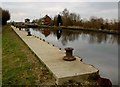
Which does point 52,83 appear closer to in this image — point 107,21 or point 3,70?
point 3,70

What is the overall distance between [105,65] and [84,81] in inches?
182

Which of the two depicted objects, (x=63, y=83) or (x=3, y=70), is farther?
(x=3, y=70)

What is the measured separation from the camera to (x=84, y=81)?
6402mm

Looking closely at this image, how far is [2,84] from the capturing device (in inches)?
251

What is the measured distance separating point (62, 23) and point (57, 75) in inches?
2132

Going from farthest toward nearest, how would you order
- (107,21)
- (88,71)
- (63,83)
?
(107,21) < (88,71) < (63,83)

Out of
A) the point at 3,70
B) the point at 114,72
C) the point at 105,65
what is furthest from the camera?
the point at 105,65

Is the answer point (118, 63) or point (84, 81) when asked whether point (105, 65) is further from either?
point (84, 81)

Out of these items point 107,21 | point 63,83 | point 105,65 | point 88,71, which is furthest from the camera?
point 107,21

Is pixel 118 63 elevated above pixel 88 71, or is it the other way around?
pixel 88 71

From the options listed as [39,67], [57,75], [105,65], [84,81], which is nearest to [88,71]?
[84,81]

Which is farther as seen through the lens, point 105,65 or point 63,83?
point 105,65

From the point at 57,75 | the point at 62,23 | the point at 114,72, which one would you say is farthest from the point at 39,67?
the point at 62,23

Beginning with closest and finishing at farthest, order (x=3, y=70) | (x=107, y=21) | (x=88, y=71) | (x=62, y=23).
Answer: (x=88, y=71) → (x=3, y=70) → (x=107, y=21) → (x=62, y=23)
